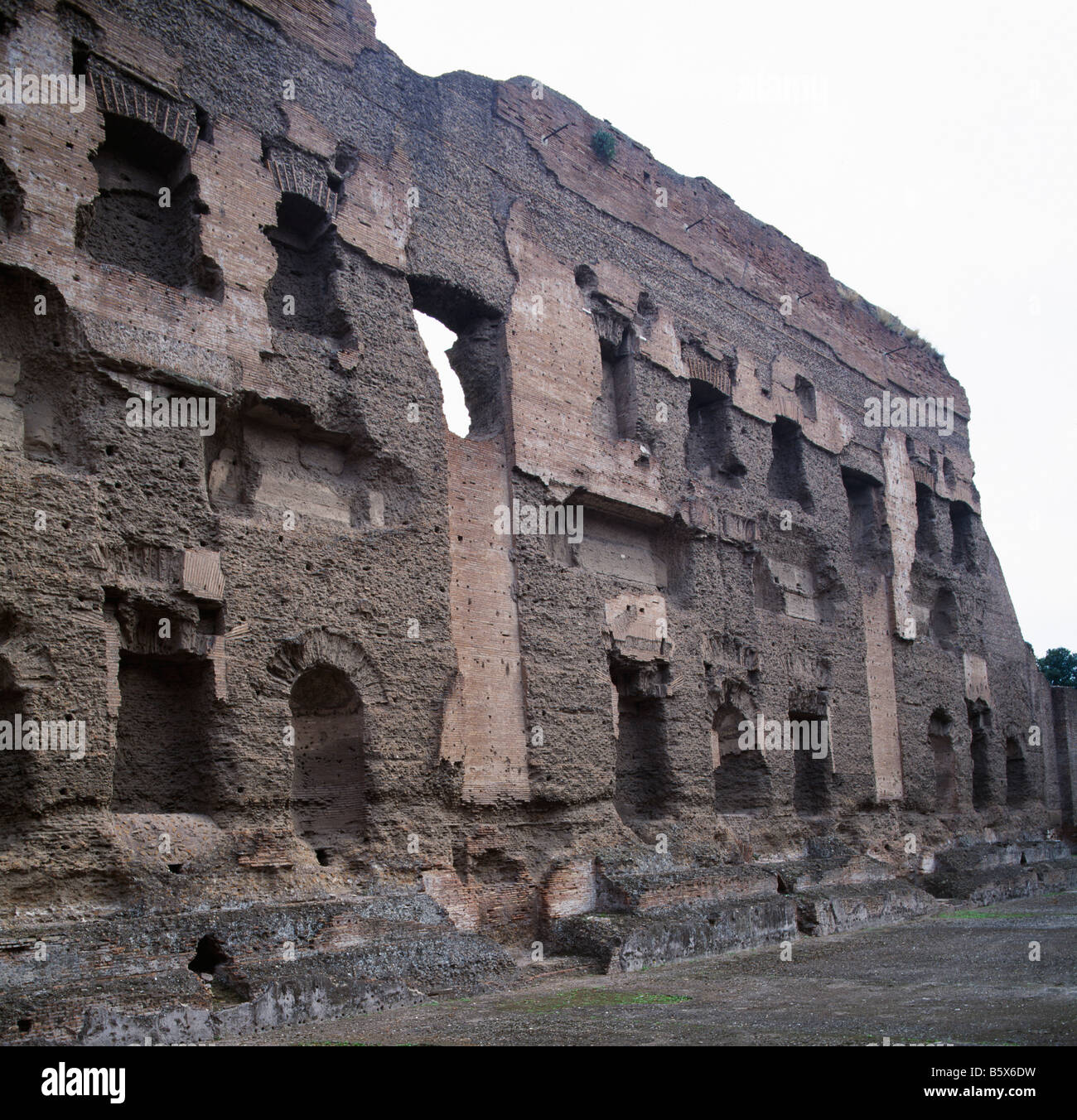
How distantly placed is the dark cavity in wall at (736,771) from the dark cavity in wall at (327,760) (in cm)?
478

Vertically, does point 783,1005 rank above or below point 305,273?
below

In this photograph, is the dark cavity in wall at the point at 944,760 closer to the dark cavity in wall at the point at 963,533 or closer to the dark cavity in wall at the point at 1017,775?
the dark cavity in wall at the point at 1017,775

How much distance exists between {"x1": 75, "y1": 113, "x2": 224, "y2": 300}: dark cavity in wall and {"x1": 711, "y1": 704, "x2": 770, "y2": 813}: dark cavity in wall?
21.6 ft

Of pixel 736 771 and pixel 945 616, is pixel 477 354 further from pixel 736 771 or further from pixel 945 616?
pixel 945 616

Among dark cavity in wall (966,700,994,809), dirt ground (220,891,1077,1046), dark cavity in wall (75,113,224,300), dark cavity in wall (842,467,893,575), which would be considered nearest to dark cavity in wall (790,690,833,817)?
dark cavity in wall (842,467,893,575)

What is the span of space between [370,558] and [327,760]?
1420 mm

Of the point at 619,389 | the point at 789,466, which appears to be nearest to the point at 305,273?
the point at 619,389

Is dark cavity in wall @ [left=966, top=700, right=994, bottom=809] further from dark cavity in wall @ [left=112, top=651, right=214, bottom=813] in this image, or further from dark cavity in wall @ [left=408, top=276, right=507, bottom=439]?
dark cavity in wall @ [left=112, top=651, right=214, bottom=813]

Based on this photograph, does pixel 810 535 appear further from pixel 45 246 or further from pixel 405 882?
pixel 45 246

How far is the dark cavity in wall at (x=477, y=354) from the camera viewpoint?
30.7 feet

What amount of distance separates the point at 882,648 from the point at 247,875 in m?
9.86

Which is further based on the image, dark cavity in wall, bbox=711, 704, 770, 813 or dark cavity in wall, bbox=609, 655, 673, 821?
dark cavity in wall, bbox=711, 704, 770, 813

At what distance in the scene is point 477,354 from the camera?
375 inches

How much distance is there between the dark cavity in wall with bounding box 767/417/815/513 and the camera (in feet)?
44.1
